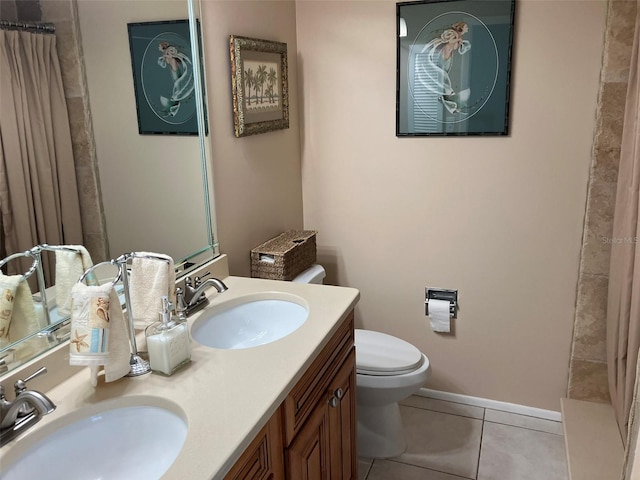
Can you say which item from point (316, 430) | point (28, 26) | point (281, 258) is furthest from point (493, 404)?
point (28, 26)

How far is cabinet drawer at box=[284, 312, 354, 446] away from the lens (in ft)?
4.68

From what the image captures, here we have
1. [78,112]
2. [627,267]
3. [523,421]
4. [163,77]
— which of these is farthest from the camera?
[523,421]

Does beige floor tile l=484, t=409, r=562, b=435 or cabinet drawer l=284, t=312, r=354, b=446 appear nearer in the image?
cabinet drawer l=284, t=312, r=354, b=446

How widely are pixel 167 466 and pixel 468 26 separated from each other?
204 cm

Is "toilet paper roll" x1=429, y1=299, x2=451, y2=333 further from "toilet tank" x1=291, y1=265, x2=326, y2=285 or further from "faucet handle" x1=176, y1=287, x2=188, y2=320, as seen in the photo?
"faucet handle" x1=176, y1=287, x2=188, y2=320

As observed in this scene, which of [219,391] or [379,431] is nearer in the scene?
[219,391]

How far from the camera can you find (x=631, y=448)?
1.52 metres

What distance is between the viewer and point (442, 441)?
253 centimetres

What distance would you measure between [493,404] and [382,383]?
81 cm

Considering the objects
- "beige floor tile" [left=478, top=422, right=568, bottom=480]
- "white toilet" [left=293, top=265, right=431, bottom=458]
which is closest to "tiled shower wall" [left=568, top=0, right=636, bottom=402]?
"beige floor tile" [left=478, top=422, right=568, bottom=480]

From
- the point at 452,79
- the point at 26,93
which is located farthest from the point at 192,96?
the point at 452,79

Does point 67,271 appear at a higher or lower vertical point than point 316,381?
higher

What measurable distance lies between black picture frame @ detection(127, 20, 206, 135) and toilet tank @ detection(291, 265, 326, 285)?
0.77 metres

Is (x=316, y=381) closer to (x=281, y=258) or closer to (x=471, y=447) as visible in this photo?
(x=281, y=258)
